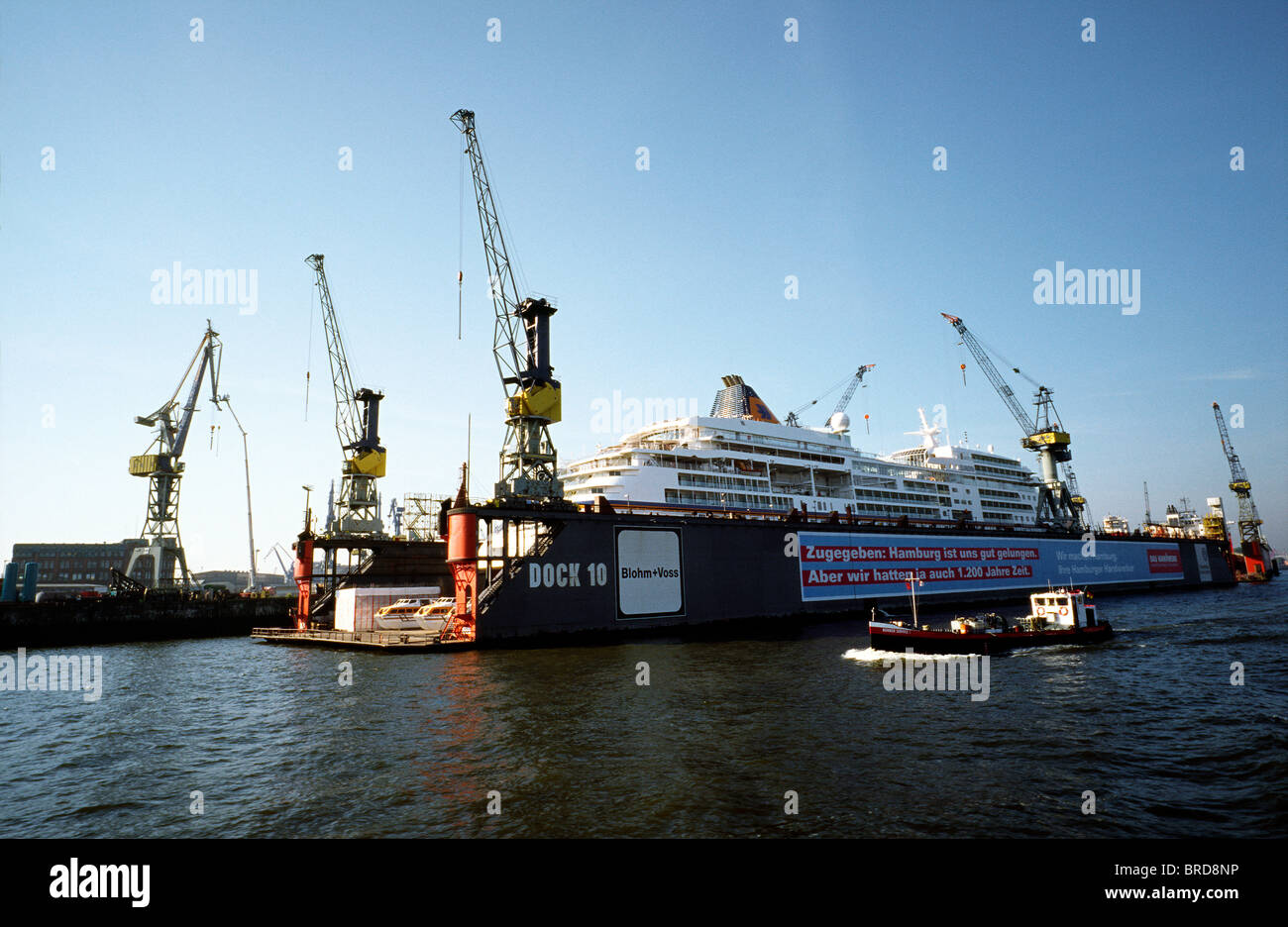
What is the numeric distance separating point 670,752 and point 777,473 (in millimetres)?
62493

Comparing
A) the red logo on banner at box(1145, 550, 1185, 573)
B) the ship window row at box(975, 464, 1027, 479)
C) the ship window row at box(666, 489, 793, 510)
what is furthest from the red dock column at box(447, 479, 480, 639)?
the red logo on banner at box(1145, 550, 1185, 573)

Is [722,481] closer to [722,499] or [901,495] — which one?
[722,499]

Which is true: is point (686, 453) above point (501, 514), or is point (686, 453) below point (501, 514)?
above

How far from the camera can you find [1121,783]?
52.7ft

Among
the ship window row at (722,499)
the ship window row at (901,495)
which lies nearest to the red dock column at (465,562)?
the ship window row at (722,499)

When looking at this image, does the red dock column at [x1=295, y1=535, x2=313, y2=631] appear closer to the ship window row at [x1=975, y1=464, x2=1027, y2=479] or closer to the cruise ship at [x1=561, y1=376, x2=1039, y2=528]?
the cruise ship at [x1=561, y1=376, x2=1039, y2=528]

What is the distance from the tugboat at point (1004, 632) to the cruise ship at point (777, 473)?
2856 centimetres

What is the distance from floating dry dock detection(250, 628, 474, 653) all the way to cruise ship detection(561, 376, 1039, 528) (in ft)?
69.9

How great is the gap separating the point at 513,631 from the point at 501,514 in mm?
7897

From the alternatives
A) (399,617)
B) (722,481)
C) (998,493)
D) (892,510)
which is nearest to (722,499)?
(722,481)

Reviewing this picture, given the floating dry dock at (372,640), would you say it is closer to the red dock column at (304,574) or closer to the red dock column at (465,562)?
the red dock column at (465,562)
